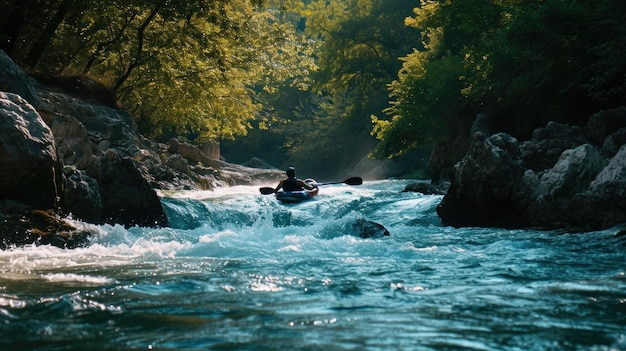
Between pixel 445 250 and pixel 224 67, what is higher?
pixel 224 67

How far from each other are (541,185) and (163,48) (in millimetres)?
12066

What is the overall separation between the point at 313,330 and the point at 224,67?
1711 cm

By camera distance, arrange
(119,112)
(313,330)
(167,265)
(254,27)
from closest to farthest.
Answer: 1. (313,330)
2. (167,265)
3. (119,112)
4. (254,27)

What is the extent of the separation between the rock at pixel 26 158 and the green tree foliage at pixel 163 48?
24.9ft

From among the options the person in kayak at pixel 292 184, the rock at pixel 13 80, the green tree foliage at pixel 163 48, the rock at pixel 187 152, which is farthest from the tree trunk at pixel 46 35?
the rock at pixel 187 152

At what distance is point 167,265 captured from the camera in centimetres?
788

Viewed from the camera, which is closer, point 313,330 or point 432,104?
point 313,330

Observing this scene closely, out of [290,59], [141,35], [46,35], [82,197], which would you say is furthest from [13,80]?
[290,59]

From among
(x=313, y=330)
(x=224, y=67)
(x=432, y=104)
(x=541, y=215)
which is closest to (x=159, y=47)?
(x=224, y=67)

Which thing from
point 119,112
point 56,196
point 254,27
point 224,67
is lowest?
point 56,196

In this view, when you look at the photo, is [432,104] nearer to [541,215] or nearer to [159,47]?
[159,47]

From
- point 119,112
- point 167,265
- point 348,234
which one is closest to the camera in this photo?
point 167,265

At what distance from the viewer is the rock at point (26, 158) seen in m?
9.09

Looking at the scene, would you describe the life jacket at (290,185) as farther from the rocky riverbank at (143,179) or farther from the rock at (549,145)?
the rock at (549,145)
